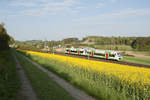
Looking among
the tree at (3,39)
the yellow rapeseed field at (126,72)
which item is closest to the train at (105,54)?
the yellow rapeseed field at (126,72)

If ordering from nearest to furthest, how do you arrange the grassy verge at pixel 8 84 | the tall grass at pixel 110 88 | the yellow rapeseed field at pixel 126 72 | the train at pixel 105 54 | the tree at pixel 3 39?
1. the grassy verge at pixel 8 84
2. the tall grass at pixel 110 88
3. the yellow rapeseed field at pixel 126 72
4. the tree at pixel 3 39
5. the train at pixel 105 54

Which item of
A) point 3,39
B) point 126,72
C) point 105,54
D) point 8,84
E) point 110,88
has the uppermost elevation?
point 3,39

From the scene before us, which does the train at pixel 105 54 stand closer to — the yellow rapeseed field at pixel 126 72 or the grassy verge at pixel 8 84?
the yellow rapeseed field at pixel 126 72

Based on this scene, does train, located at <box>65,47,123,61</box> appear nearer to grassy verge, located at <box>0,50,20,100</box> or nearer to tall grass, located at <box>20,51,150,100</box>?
tall grass, located at <box>20,51,150,100</box>

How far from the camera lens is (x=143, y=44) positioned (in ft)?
240

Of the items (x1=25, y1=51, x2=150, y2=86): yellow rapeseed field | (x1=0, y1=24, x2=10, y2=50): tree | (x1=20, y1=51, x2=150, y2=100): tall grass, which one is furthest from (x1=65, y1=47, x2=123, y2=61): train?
(x1=20, y1=51, x2=150, y2=100): tall grass

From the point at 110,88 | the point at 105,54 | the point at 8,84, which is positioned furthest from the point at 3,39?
the point at 105,54

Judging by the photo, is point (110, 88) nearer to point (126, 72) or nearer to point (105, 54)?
point (126, 72)

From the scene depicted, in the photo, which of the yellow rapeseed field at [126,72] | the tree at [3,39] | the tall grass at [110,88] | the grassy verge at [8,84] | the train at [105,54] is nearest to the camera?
the grassy verge at [8,84]

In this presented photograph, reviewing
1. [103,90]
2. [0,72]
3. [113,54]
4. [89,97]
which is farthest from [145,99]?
[113,54]

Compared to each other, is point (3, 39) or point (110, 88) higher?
point (3, 39)

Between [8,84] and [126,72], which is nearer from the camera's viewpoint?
[8,84]

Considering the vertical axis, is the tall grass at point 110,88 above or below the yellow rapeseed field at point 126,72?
below

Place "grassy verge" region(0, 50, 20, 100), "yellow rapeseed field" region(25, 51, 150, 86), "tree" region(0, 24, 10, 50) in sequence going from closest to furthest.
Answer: "grassy verge" region(0, 50, 20, 100), "yellow rapeseed field" region(25, 51, 150, 86), "tree" region(0, 24, 10, 50)
